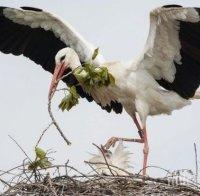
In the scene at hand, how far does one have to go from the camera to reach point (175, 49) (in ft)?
41.1

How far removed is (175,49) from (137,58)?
536mm

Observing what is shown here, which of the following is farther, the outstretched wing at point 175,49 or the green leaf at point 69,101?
the outstretched wing at point 175,49

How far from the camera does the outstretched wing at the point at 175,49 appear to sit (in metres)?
12.0

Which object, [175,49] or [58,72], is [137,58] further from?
[58,72]

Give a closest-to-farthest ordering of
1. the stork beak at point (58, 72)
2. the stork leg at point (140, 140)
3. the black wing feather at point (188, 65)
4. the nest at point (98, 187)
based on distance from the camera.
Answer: the nest at point (98, 187), the black wing feather at point (188, 65), the stork leg at point (140, 140), the stork beak at point (58, 72)

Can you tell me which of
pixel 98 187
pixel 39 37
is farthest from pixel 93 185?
pixel 39 37

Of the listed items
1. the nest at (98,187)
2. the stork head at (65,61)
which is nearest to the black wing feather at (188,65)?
the stork head at (65,61)

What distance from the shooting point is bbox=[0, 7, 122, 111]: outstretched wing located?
13.5m

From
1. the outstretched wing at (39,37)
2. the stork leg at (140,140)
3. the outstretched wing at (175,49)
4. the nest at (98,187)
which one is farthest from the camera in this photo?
the outstretched wing at (39,37)

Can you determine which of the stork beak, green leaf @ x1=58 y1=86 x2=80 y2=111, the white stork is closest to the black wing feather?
the white stork

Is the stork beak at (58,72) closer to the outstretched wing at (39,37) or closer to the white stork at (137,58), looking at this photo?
the white stork at (137,58)

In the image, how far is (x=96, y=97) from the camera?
44.0 feet

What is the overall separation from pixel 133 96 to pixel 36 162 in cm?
318

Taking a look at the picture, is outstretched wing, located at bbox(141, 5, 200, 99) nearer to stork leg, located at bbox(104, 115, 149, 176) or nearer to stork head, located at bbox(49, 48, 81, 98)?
stork leg, located at bbox(104, 115, 149, 176)
